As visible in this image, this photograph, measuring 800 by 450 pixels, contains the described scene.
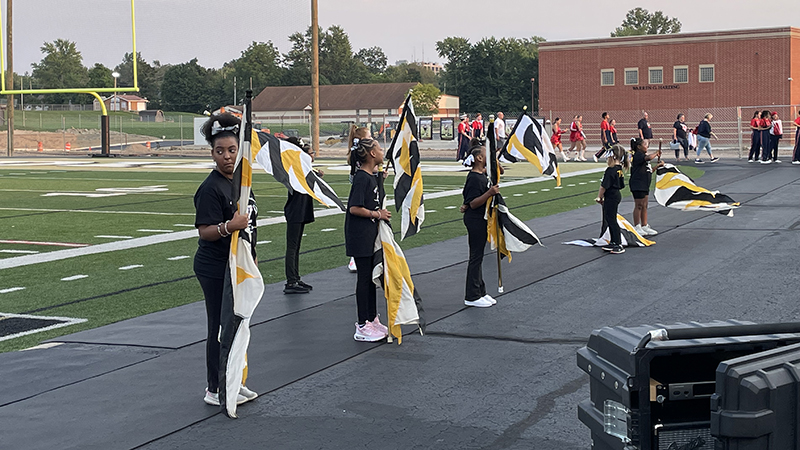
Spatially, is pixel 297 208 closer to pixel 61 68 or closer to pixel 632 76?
pixel 61 68

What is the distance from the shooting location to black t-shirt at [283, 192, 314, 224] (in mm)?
10391

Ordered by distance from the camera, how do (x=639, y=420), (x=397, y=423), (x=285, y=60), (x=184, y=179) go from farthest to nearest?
(x=285, y=60), (x=184, y=179), (x=397, y=423), (x=639, y=420)

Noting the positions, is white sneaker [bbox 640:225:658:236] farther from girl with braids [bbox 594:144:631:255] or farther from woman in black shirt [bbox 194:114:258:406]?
woman in black shirt [bbox 194:114:258:406]

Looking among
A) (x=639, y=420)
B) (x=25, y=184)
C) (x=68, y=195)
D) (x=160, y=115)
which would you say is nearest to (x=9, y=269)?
(x=639, y=420)

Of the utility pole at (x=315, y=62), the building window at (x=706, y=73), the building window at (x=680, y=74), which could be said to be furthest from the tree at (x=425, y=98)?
the utility pole at (x=315, y=62)

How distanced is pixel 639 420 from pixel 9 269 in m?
10.1

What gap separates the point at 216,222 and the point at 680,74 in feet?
177

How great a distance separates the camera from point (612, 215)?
1244cm

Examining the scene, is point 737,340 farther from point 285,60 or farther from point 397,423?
point 285,60

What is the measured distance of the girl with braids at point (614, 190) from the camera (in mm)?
12359

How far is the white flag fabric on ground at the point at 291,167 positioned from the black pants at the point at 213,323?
438 cm

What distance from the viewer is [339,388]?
6336mm

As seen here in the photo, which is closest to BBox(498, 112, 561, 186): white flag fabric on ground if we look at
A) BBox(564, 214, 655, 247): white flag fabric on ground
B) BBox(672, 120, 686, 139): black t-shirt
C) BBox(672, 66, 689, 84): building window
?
BBox(564, 214, 655, 247): white flag fabric on ground

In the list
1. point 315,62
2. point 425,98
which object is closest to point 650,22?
point 425,98
